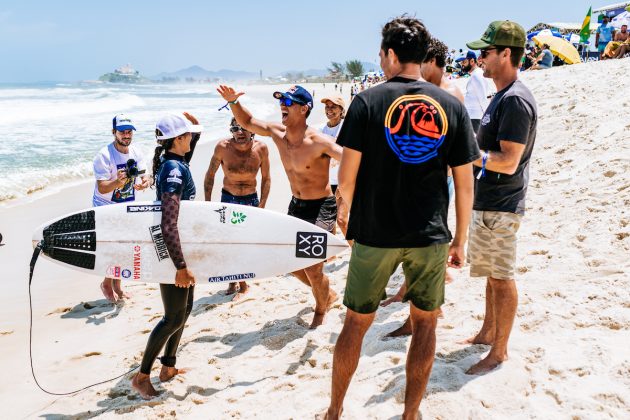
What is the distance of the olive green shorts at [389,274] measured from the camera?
2244 mm

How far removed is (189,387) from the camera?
3.32 meters

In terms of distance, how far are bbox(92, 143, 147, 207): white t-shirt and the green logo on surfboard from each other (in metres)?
1.37

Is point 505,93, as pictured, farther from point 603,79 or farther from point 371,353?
point 603,79

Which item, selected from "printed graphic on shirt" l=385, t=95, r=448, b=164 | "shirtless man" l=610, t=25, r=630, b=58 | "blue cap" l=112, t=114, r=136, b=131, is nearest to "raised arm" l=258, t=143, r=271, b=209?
"blue cap" l=112, t=114, r=136, b=131

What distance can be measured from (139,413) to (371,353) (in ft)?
4.63

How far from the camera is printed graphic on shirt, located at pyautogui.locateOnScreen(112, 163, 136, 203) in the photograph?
15.5ft

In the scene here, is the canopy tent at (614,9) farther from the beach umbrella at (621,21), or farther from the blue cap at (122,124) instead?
the blue cap at (122,124)

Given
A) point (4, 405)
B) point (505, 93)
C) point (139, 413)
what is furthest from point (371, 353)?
point (4, 405)

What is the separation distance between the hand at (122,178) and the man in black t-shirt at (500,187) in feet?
10.3

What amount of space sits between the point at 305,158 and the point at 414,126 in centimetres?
188

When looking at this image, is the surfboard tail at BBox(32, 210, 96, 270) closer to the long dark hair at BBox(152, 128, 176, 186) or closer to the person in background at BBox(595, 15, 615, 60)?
the long dark hair at BBox(152, 128, 176, 186)

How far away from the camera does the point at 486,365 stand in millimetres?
2725

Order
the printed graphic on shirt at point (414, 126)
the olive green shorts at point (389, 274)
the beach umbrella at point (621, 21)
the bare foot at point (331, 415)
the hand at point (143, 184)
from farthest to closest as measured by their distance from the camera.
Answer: the beach umbrella at point (621, 21), the hand at point (143, 184), the bare foot at point (331, 415), the olive green shorts at point (389, 274), the printed graphic on shirt at point (414, 126)

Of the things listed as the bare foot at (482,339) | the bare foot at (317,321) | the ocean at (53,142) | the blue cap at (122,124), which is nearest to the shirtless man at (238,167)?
the blue cap at (122,124)
